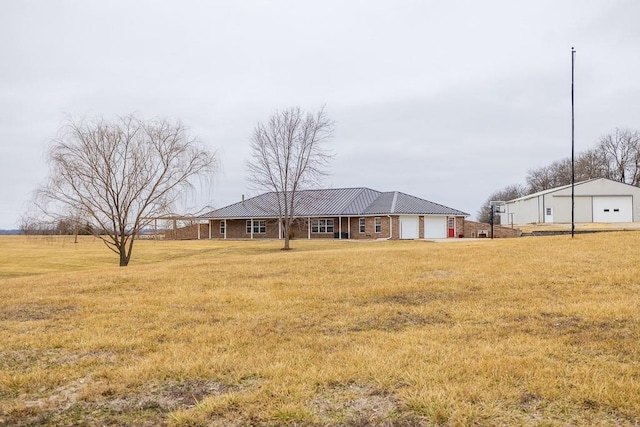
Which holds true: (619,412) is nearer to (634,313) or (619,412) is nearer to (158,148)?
(634,313)

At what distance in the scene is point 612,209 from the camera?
50.6m

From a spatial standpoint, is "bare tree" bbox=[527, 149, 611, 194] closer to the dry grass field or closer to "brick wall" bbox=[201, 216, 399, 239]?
"brick wall" bbox=[201, 216, 399, 239]

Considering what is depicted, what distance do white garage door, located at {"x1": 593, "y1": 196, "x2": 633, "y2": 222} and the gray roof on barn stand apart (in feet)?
49.0

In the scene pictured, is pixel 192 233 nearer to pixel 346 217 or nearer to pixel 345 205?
pixel 345 205

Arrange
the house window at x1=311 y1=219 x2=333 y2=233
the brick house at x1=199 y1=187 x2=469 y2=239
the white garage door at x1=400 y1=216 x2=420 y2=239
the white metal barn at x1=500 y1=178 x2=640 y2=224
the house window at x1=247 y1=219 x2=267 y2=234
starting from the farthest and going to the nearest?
the house window at x1=247 y1=219 x2=267 y2=234
the white metal barn at x1=500 y1=178 x2=640 y2=224
the house window at x1=311 y1=219 x2=333 y2=233
the brick house at x1=199 y1=187 x2=469 y2=239
the white garage door at x1=400 y1=216 x2=420 y2=239

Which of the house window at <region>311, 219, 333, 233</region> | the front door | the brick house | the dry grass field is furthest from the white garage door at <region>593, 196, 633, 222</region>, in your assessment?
the dry grass field

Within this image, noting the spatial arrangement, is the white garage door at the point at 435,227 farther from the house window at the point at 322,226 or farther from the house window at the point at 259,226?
the house window at the point at 259,226

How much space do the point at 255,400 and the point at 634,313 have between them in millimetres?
6096

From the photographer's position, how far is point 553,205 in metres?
52.5

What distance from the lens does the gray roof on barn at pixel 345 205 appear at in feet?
147

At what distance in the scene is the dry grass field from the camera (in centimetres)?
418

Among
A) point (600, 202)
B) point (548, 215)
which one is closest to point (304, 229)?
point (548, 215)

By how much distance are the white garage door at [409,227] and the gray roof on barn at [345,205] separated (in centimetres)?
73

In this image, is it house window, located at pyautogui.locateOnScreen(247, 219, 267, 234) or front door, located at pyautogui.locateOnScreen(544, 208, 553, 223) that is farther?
front door, located at pyautogui.locateOnScreen(544, 208, 553, 223)
